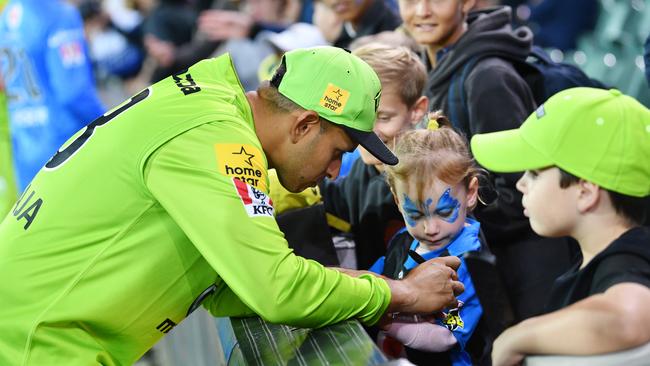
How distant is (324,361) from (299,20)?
6.34 metres

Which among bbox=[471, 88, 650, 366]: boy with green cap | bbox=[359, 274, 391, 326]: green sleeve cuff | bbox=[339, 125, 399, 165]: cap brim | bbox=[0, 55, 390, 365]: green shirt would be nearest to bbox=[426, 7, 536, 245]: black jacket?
bbox=[339, 125, 399, 165]: cap brim

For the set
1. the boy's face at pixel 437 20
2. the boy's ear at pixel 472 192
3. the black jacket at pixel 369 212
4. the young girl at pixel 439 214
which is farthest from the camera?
the boy's face at pixel 437 20

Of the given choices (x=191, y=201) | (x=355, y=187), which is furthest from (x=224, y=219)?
(x=355, y=187)

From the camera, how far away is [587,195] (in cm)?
274

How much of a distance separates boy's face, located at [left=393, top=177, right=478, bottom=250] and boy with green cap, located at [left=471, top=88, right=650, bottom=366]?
0.95 feet

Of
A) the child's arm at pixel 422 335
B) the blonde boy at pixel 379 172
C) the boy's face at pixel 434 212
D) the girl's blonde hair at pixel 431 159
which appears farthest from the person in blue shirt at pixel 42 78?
the child's arm at pixel 422 335

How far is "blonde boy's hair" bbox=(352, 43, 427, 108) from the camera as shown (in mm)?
3896

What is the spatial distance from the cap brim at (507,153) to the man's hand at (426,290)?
34 cm

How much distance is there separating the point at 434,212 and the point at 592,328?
34.9 inches

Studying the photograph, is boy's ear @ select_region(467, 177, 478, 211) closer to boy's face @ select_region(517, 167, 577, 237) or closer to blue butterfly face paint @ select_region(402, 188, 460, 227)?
blue butterfly face paint @ select_region(402, 188, 460, 227)

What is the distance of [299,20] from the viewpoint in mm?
8633

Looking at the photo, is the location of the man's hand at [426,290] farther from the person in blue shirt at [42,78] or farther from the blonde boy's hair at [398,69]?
the person in blue shirt at [42,78]

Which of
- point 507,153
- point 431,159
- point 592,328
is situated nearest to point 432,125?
point 431,159

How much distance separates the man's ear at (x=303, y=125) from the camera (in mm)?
3000
